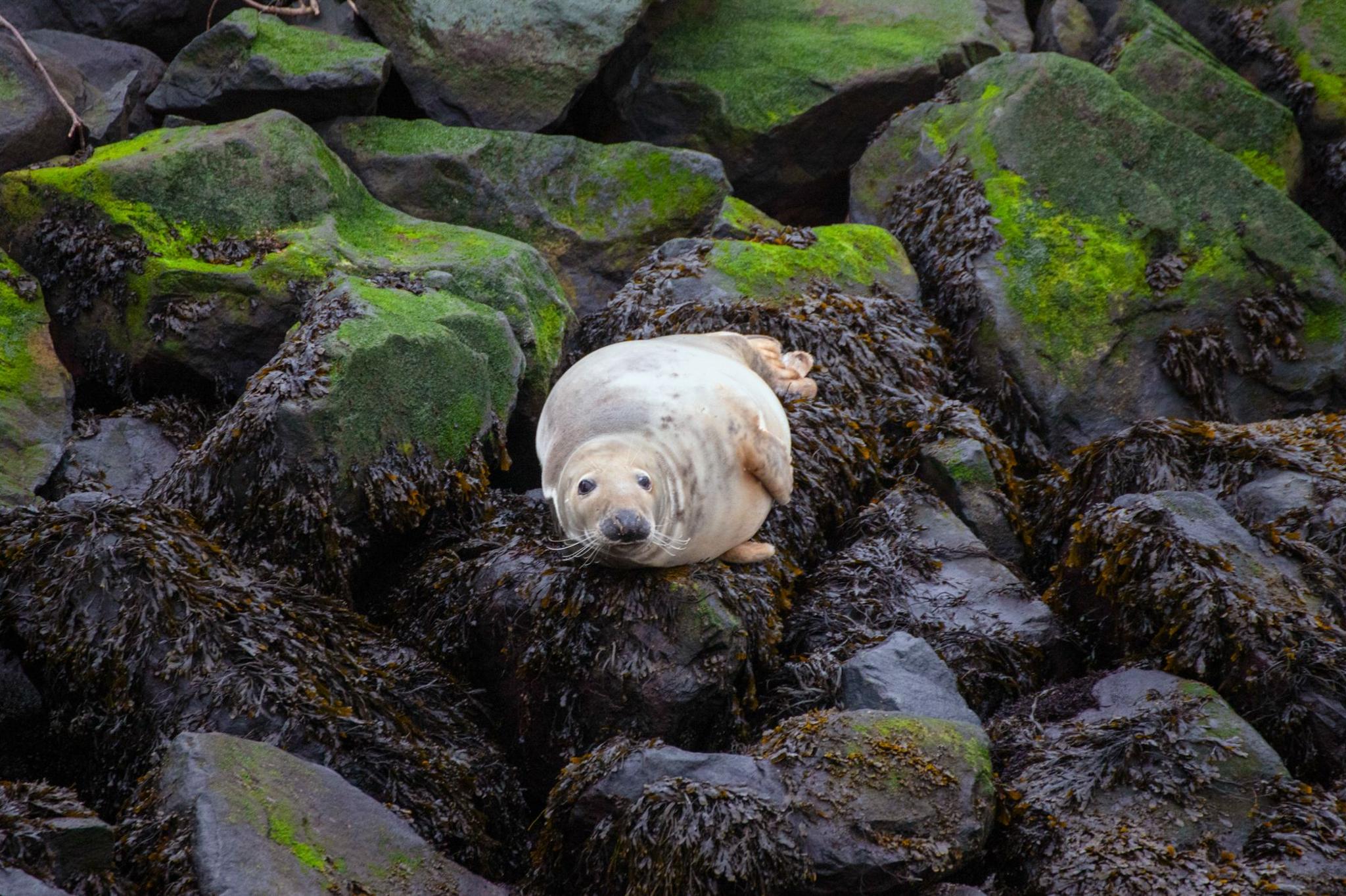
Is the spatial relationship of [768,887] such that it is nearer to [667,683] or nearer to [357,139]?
[667,683]

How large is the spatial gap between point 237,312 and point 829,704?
3.29 meters

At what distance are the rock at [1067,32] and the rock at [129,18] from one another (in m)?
5.62

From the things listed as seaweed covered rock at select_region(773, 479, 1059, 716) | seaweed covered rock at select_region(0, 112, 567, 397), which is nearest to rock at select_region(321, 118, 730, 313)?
seaweed covered rock at select_region(0, 112, 567, 397)

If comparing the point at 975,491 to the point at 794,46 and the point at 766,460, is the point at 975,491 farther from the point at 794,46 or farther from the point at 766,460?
the point at 794,46

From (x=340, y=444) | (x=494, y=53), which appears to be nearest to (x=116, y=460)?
(x=340, y=444)

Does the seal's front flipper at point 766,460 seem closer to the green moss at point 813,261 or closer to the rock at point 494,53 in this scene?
the green moss at point 813,261

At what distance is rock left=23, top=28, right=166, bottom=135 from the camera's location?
22.9 ft

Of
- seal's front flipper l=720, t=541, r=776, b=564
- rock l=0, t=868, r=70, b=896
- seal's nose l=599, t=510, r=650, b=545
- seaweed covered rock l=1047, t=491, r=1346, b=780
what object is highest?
seal's nose l=599, t=510, r=650, b=545

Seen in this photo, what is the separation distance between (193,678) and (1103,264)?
5.25m

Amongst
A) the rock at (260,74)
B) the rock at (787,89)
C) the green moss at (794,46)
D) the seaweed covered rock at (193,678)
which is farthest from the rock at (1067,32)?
the seaweed covered rock at (193,678)

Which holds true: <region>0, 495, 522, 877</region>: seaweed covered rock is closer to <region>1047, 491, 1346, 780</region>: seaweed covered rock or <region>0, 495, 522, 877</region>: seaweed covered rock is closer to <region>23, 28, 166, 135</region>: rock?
<region>1047, 491, 1346, 780</region>: seaweed covered rock

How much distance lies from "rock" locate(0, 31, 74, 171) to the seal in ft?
12.0

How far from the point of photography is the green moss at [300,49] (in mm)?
7008

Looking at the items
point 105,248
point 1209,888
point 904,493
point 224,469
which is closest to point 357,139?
point 105,248
